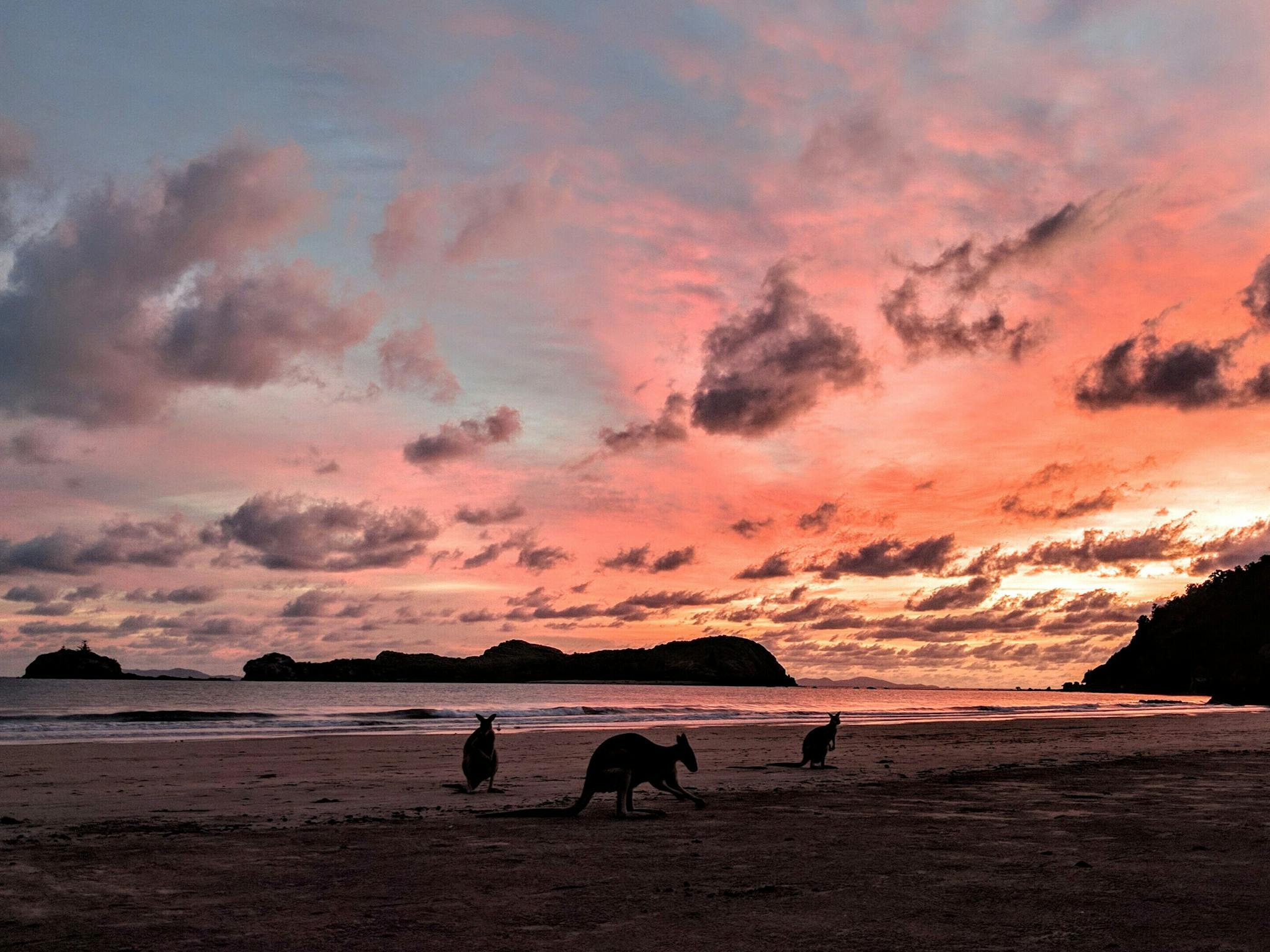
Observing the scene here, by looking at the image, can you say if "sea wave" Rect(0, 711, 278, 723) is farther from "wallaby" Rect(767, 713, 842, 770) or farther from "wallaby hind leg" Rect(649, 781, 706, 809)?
"wallaby hind leg" Rect(649, 781, 706, 809)

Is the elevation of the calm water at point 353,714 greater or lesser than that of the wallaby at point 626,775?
lesser

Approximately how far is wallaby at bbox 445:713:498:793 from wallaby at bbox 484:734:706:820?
246 cm

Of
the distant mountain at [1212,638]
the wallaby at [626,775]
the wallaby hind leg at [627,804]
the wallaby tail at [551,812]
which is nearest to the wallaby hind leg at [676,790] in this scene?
the wallaby at [626,775]

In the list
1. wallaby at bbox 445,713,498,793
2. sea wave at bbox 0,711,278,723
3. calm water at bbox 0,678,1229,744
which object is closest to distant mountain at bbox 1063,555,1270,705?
calm water at bbox 0,678,1229,744

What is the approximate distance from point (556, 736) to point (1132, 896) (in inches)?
1122

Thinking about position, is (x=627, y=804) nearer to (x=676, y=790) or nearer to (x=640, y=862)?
(x=676, y=790)

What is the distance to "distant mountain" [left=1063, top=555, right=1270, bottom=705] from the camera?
534 feet

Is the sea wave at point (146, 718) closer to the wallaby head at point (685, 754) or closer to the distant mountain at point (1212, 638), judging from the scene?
the wallaby head at point (685, 754)

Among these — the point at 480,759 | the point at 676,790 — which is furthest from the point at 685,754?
the point at 480,759

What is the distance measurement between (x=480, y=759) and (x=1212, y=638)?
191m

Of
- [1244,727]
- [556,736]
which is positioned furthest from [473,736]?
[1244,727]

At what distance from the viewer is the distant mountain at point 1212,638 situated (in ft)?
A: 534

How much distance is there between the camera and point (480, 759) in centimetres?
1744

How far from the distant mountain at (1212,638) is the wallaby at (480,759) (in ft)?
499
